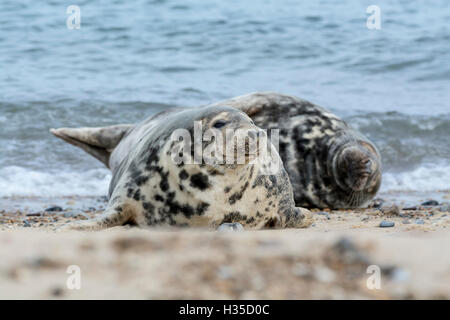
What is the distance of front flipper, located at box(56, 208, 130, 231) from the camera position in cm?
369

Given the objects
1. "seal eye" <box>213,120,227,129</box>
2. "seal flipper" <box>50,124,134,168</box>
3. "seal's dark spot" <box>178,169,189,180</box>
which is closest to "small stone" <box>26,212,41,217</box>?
"seal flipper" <box>50,124,134,168</box>

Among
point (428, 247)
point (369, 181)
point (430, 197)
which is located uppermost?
point (428, 247)

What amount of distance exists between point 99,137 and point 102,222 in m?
2.65

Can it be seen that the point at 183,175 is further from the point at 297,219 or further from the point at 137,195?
the point at 297,219

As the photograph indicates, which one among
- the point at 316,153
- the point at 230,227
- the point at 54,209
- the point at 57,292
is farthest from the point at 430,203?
the point at 57,292

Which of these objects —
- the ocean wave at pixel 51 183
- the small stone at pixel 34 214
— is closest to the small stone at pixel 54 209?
the small stone at pixel 34 214

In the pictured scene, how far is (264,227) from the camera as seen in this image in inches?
158

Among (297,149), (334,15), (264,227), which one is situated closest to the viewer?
(264,227)

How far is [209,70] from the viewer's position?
13.5m

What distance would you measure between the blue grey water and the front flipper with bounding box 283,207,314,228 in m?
3.31
